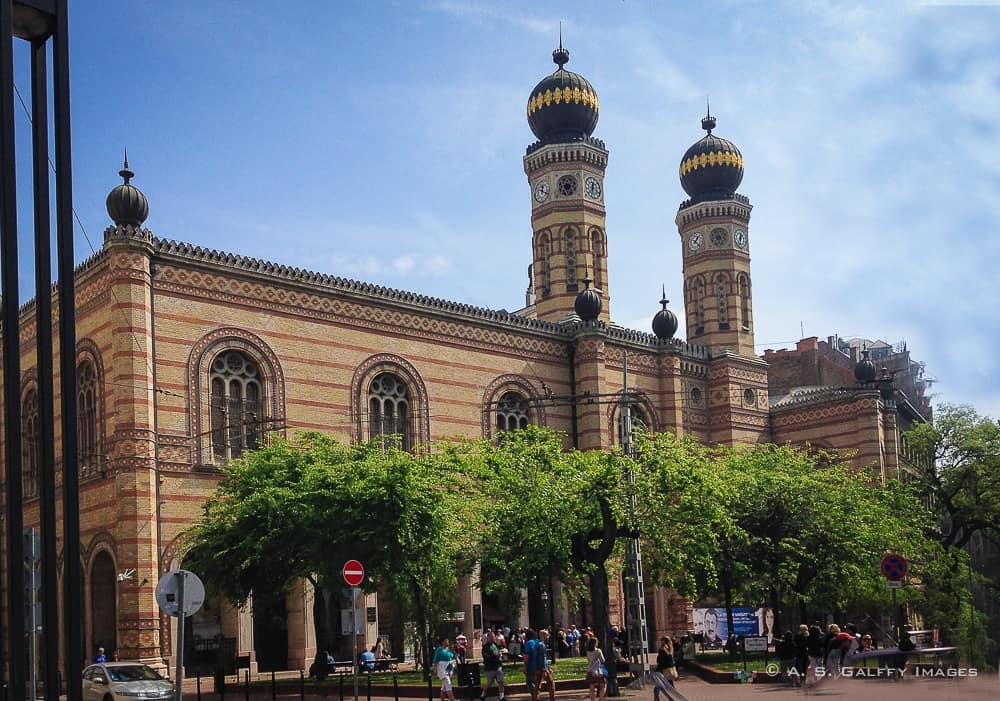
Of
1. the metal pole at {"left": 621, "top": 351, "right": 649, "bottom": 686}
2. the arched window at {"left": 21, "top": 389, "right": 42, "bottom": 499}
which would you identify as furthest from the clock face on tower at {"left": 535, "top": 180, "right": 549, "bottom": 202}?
the metal pole at {"left": 621, "top": 351, "right": 649, "bottom": 686}

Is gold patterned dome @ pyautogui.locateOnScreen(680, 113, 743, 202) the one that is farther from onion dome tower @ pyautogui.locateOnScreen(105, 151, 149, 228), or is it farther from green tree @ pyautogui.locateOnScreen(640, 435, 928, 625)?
onion dome tower @ pyautogui.locateOnScreen(105, 151, 149, 228)

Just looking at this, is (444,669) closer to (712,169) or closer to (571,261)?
(571,261)

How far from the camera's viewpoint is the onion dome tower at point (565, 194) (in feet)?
153

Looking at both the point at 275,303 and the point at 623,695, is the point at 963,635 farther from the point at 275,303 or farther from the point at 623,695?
the point at 275,303

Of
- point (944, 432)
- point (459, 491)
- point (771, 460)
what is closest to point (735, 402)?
point (944, 432)

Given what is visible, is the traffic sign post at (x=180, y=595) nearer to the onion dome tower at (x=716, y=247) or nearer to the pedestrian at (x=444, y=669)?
the pedestrian at (x=444, y=669)

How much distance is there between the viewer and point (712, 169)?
53.4m

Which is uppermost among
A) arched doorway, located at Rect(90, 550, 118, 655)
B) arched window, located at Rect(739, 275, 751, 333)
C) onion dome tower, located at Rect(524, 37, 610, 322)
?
onion dome tower, located at Rect(524, 37, 610, 322)

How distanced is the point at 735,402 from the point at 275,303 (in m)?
21.5

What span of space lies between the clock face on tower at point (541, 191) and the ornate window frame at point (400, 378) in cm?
1336

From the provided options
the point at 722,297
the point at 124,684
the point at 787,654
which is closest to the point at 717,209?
the point at 722,297

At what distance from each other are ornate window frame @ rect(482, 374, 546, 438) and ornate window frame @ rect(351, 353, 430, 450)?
268cm

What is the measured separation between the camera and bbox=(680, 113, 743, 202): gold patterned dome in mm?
53375

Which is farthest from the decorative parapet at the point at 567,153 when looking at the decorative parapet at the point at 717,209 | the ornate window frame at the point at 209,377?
the ornate window frame at the point at 209,377
